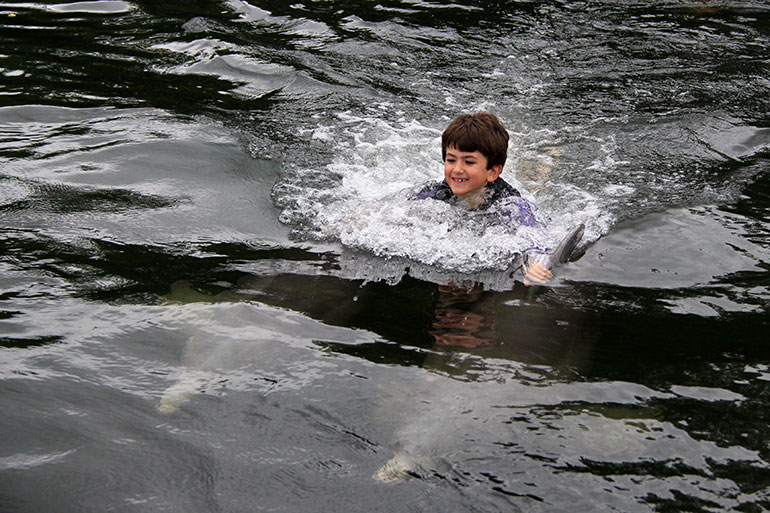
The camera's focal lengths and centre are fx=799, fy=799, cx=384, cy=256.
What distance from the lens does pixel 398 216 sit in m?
6.00

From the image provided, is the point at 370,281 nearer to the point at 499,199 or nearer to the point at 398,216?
the point at 398,216

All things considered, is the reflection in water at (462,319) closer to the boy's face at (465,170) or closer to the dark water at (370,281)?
the dark water at (370,281)

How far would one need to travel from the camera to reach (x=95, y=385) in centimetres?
382

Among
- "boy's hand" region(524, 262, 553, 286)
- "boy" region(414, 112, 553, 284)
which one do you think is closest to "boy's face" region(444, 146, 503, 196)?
"boy" region(414, 112, 553, 284)

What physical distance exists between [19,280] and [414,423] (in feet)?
8.44

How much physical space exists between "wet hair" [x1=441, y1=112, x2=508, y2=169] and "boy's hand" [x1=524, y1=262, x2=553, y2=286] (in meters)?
1.12

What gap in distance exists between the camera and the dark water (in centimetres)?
336

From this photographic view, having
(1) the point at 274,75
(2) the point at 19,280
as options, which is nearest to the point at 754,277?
(2) the point at 19,280

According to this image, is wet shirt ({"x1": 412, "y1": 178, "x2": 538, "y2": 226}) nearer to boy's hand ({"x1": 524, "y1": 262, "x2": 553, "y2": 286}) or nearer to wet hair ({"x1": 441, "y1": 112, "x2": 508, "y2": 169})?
wet hair ({"x1": 441, "y1": 112, "x2": 508, "y2": 169})

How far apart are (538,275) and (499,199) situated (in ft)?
3.48

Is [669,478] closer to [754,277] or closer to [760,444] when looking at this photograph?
[760,444]

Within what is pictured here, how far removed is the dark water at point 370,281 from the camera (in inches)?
132

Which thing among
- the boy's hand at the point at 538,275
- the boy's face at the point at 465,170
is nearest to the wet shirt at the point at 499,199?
the boy's face at the point at 465,170

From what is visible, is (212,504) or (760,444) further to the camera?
(760,444)
